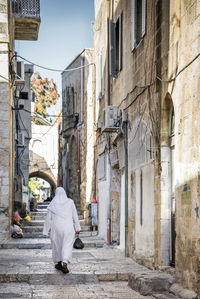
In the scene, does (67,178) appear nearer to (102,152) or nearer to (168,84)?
(102,152)

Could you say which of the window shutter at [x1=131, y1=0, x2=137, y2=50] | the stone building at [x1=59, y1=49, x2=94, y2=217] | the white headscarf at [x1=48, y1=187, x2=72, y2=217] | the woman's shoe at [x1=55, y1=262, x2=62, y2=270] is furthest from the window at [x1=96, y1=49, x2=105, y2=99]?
the woman's shoe at [x1=55, y1=262, x2=62, y2=270]

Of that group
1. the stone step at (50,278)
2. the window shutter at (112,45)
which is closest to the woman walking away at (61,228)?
the stone step at (50,278)

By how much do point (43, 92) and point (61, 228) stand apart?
29.9 meters

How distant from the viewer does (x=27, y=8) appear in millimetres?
18016

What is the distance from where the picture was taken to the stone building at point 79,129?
20.6m

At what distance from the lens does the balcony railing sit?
58.9 ft

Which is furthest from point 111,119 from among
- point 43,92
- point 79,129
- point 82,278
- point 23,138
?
point 43,92

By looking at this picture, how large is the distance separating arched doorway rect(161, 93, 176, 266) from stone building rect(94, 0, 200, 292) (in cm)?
2

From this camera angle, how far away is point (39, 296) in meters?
7.03

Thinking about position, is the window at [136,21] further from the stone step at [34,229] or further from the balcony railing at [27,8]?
the stone step at [34,229]

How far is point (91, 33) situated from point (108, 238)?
9257mm

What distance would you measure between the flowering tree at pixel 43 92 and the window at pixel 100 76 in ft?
68.4

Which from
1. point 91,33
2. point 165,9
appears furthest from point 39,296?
point 91,33

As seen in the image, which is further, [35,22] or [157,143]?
[35,22]
